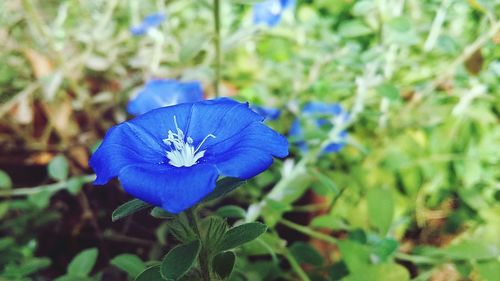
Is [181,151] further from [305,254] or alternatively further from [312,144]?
[312,144]

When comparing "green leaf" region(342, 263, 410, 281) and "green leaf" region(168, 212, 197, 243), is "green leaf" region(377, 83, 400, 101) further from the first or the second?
"green leaf" region(168, 212, 197, 243)

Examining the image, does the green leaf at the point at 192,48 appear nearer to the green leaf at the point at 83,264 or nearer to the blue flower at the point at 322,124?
the blue flower at the point at 322,124

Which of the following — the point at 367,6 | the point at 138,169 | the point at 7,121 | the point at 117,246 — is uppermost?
the point at 367,6

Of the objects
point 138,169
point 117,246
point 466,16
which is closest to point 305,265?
point 117,246

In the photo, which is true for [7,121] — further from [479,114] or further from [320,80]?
[479,114]

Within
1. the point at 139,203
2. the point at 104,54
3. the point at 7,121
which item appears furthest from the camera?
the point at 104,54

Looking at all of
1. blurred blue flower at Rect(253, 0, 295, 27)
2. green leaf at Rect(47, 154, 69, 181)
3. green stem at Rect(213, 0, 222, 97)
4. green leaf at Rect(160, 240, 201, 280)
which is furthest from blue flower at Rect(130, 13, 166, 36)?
green leaf at Rect(160, 240, 201, 280)

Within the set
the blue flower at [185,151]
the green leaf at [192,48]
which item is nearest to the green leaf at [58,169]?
the green leaf at [192,48]
